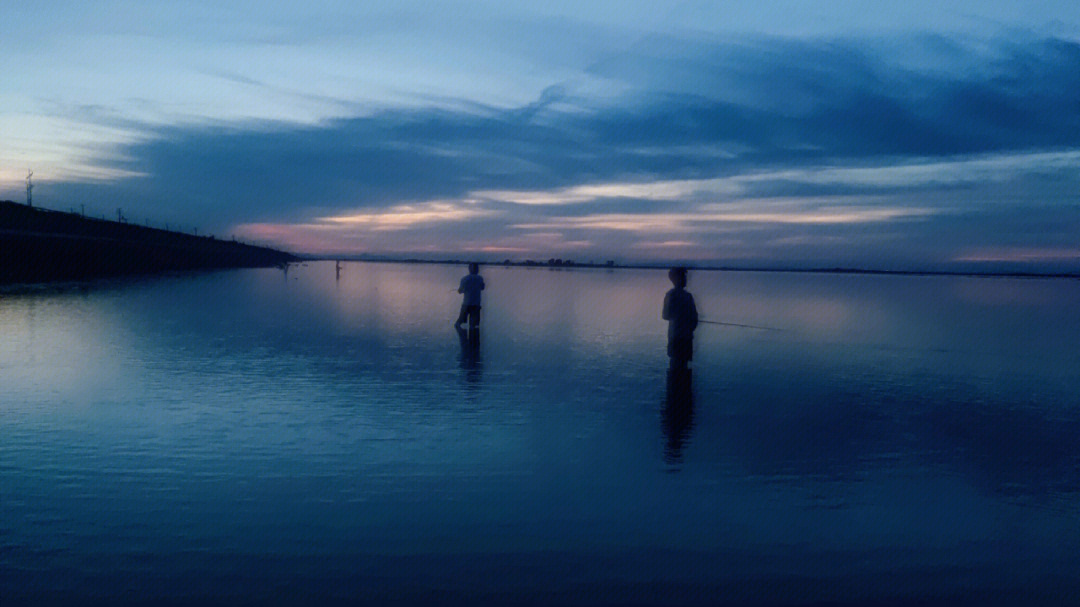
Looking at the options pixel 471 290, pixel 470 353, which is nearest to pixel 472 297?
pixel 471 290

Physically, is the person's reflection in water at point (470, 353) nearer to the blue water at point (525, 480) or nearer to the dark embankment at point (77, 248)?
the blue water at point (525, 480)

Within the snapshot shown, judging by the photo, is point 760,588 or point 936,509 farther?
point 936,509

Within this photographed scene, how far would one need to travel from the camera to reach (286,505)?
6648 millimetres

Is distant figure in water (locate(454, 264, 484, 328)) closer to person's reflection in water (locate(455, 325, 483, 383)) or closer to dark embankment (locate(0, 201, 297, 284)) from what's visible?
person's reflection in water (locate(455, 325, 483, 383))

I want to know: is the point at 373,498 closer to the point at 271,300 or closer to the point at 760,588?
the point at 760,588

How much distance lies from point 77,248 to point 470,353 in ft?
211

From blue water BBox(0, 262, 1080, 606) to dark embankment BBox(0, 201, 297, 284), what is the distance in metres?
39.9

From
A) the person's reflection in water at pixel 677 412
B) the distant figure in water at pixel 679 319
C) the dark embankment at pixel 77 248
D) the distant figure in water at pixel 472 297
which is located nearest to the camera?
the person's reflection in water at pixel 677 412

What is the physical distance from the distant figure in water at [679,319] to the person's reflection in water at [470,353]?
323 cm

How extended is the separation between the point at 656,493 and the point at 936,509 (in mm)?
2146

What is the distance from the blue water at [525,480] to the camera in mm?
5293

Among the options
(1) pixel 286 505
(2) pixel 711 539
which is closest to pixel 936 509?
(2) pixel 711 539

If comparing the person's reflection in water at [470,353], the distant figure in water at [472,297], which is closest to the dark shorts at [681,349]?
the person's reflection in water at [470,353]

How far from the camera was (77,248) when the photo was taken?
70.9m
